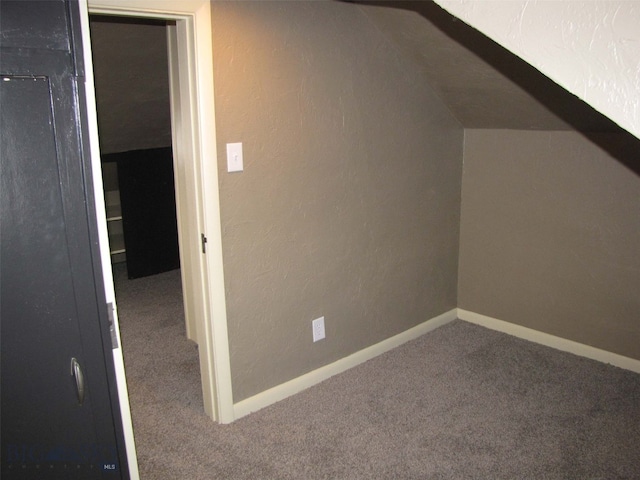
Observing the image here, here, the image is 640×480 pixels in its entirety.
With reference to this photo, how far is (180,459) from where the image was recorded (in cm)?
231

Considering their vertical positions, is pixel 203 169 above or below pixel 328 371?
above

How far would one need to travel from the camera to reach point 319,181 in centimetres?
271

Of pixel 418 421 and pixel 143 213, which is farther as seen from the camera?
pixel 143 213

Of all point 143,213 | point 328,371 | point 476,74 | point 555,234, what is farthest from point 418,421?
point 143,213

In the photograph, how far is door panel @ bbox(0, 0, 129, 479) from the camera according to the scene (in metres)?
1.03

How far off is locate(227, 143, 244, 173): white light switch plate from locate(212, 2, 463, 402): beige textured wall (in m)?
0.03

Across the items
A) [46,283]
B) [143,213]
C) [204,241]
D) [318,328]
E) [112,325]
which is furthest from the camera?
→ [143,213]

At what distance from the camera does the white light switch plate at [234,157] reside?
2.36 meters

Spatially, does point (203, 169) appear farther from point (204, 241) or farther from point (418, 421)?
point (418, 421)

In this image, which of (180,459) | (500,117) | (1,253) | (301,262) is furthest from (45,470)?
(500,117)

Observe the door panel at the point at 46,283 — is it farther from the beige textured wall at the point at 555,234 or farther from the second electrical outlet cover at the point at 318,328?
the beige textured wall at the point at 555,234

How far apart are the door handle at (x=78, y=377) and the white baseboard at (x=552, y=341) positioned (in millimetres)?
2757

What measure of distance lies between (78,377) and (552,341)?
2.78 metres

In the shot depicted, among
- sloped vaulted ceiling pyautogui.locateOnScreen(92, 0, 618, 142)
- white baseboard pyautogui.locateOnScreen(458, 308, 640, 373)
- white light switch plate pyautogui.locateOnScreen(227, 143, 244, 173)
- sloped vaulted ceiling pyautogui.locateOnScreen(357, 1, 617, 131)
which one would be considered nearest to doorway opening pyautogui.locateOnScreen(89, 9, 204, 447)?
sloped vaulted ceiling pyautogui.locateOnScreen(92, 0, 618, 142)
